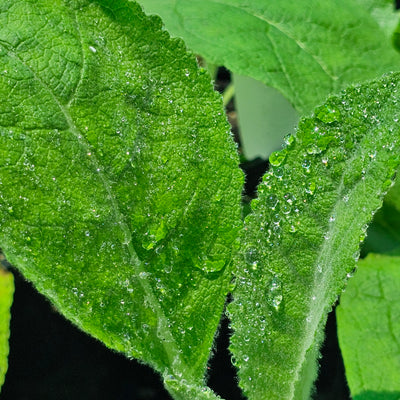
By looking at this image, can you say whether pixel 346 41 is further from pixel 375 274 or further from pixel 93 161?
pixel 93 161

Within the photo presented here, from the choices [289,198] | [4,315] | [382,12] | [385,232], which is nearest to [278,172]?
[289,198]

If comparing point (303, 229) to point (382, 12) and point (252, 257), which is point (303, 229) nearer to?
point (252, 257)

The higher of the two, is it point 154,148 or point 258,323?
point 154,148

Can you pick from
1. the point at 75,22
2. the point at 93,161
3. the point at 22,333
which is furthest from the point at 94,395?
the point at 75,22

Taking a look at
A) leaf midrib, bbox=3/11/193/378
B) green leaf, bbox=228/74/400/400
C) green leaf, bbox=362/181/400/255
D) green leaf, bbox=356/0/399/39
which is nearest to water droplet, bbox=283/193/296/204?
green leaf, bbox=228/74/400/400

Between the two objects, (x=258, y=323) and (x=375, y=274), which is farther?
(x=375, y=274)

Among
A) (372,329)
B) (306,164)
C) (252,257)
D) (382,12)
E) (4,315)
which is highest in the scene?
(382,12)

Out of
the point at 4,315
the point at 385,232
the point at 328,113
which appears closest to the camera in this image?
the point at 328,113

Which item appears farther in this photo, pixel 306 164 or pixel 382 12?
pixel 382 12
